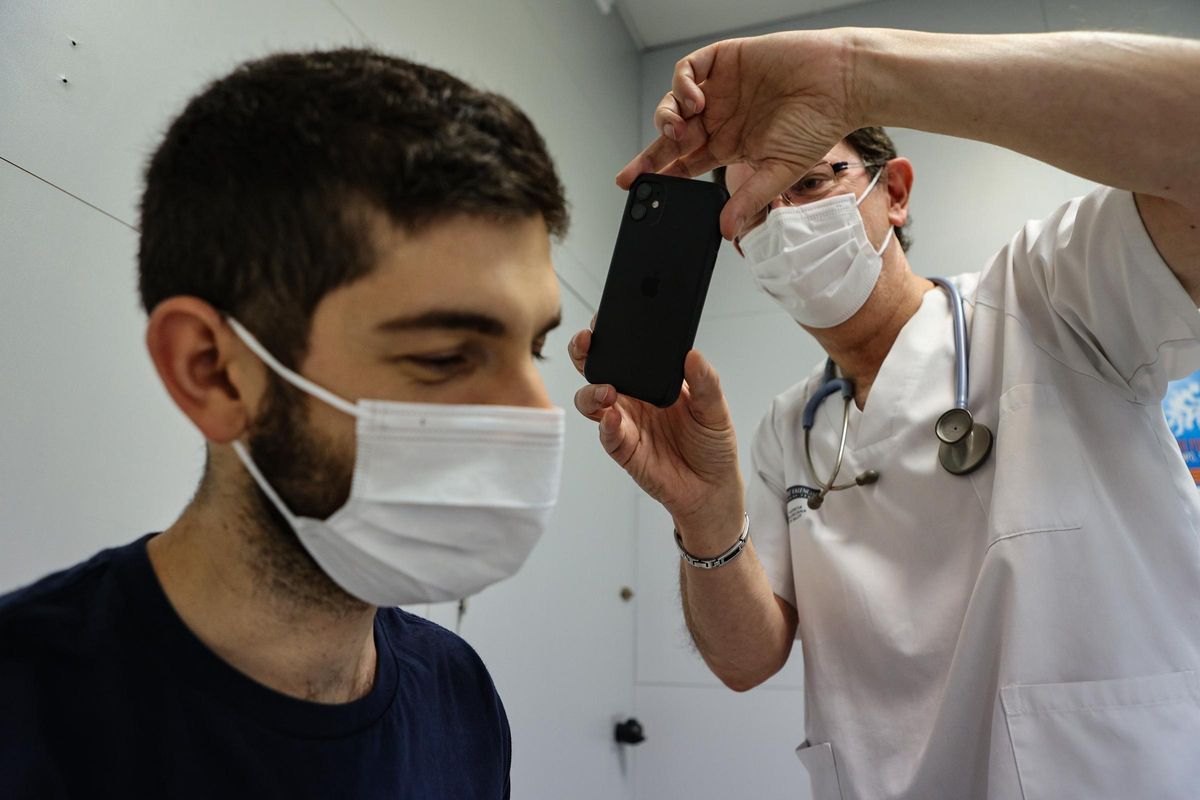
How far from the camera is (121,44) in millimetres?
1020

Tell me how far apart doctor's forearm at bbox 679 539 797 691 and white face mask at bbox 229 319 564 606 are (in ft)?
1.74

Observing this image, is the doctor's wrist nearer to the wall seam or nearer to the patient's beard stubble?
the patient's beard stubble

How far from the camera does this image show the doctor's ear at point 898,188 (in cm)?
152

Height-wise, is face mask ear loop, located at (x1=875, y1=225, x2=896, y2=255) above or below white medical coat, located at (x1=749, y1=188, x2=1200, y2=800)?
above

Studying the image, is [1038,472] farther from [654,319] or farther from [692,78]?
[692,78]

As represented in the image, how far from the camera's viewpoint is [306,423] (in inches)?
27.4

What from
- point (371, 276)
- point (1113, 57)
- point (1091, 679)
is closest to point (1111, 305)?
point (1113, 57)

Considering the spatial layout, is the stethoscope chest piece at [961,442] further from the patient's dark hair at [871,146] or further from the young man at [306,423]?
→ the young man at [306,423]

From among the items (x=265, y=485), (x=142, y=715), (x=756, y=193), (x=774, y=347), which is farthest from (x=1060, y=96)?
(x=774, y=347)

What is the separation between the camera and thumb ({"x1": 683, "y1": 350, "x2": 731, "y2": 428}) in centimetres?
96

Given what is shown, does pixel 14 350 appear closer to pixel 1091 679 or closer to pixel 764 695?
pixel 1091 679

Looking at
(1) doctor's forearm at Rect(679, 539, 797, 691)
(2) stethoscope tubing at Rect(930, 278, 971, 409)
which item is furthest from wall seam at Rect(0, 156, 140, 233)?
(2) stethoscope tubing at Rect(930, 278, 971, 409)

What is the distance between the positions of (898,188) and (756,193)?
72cm

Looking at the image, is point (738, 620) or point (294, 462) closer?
point (294, 462)
